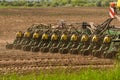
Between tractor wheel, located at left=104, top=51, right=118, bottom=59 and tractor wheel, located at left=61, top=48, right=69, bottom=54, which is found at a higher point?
tractor wheel, located at left=104, top=51, right=118, bottom=59

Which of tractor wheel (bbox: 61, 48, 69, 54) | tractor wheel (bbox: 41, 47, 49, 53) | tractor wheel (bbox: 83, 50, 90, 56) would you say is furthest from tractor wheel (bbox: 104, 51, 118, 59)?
tractor wheel (bbox: 41, 47, 49, 53)

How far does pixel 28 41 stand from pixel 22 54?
1.49m

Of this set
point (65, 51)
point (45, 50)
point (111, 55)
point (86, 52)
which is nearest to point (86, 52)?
point (86, 52)

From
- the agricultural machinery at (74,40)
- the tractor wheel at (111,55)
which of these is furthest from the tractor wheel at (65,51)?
the tractor wheel at (111,55)

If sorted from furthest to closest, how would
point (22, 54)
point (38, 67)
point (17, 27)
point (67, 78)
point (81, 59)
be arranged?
point (17, 27), point (22, 54), point (81, 59), point (38, 67), point (67, 78)

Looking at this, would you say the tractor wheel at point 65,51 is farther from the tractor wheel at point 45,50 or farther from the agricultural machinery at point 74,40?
the tractor wheel at point 45,50

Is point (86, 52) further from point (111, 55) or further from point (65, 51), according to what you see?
point (111, 55)

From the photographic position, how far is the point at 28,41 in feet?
55.2

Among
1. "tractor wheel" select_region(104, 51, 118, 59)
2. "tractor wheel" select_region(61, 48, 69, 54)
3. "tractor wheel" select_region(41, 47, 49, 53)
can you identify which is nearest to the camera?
"tractor wheel" select_region(104, 51, 118, 59)

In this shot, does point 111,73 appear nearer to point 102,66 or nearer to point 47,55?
point 102,66

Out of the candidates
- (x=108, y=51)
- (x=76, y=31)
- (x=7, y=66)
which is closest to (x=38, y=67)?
(x=7, y=66)

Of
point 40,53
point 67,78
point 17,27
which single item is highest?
point 67,78

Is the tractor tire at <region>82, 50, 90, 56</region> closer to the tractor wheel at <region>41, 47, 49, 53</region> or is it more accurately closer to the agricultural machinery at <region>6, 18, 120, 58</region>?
the agricultural machinery at <region>6, 18, 120, 58</region>

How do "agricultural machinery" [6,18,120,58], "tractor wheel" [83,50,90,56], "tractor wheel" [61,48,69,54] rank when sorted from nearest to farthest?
"agricultural machinery" [6,18,120,58], "tractor wheel" [83,50,90,56], "tractor wheel" [61,48,69,54]
